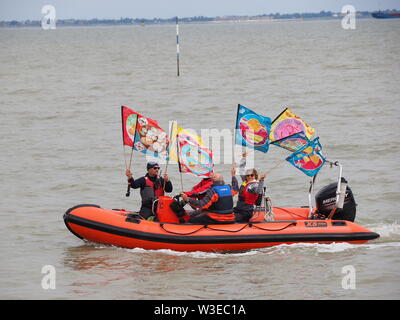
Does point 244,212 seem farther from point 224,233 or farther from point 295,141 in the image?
point 295,141

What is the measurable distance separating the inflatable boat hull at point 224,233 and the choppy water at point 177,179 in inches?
5.3

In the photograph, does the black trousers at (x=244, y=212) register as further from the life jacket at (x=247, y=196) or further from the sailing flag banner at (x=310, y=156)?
the sailing flag banner at (x=310, y=156)

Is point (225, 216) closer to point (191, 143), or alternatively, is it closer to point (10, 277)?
point (191, 143)

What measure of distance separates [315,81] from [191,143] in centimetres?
2532

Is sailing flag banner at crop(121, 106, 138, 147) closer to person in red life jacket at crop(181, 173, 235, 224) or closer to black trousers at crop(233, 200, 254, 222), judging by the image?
person in red life jacket at crop(181, 173, 235, 224)

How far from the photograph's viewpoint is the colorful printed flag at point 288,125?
38.4ft

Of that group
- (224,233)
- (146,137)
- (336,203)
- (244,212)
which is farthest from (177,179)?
(336,203)

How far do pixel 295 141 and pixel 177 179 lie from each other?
16.2 ft

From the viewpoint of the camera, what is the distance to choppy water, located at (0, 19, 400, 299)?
10062mm

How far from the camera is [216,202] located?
11023 millimetres

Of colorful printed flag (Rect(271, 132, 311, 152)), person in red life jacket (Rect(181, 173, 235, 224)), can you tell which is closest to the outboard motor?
colorful printed flag (Rect(271, 132, 311, 152))

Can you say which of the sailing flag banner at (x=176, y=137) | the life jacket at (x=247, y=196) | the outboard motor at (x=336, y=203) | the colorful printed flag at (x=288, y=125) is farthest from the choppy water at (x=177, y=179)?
the colorful printed flag at (x=288, y=125)
